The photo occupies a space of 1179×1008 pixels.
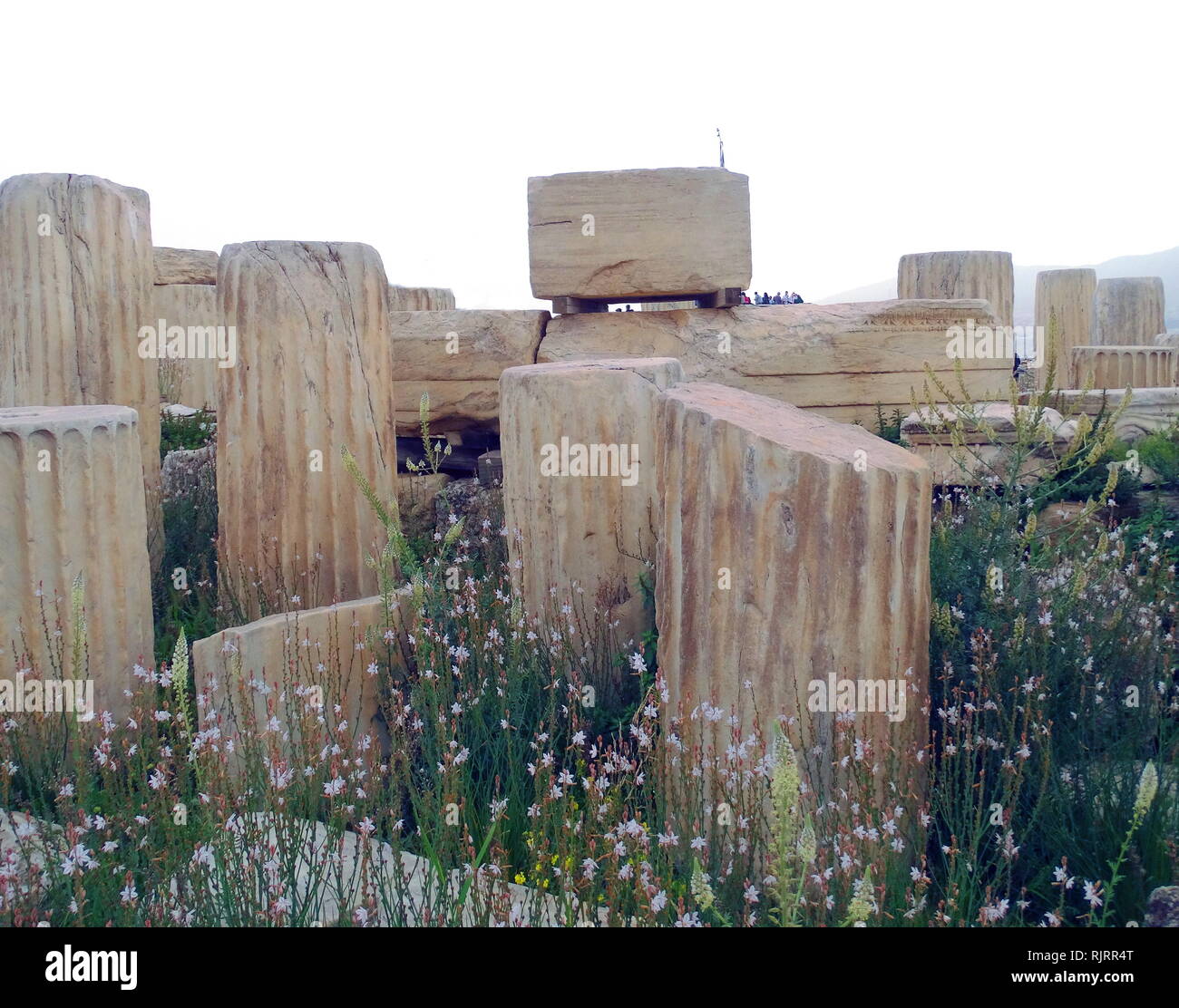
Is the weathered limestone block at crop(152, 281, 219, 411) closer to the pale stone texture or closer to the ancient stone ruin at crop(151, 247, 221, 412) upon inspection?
the ancient stone ruin at crop(151, 247, 221, 412)

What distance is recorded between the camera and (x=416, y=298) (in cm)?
1134

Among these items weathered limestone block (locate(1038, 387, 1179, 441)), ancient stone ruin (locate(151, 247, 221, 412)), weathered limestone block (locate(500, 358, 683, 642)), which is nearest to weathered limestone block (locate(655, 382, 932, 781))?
weathered limestone block (locate(500, 358, 683, 642))

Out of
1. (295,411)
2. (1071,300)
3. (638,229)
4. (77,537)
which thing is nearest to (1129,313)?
(1071,300)

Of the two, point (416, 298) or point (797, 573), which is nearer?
point (797, 573)

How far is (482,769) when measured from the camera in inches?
165

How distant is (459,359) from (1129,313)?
519 inches

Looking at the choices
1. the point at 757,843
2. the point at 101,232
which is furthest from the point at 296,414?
the point at 757,843

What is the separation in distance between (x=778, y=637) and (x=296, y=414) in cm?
310

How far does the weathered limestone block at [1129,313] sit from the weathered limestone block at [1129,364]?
4105 millimetres

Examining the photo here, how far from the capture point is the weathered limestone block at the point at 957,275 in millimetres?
11320

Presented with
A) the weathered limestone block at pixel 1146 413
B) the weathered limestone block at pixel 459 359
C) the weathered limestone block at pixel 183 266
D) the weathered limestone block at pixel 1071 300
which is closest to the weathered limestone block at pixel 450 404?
the weathered limestone block at pixel 459 359

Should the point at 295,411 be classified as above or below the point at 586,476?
above

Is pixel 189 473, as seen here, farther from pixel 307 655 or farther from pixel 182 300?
pixel 182 300
